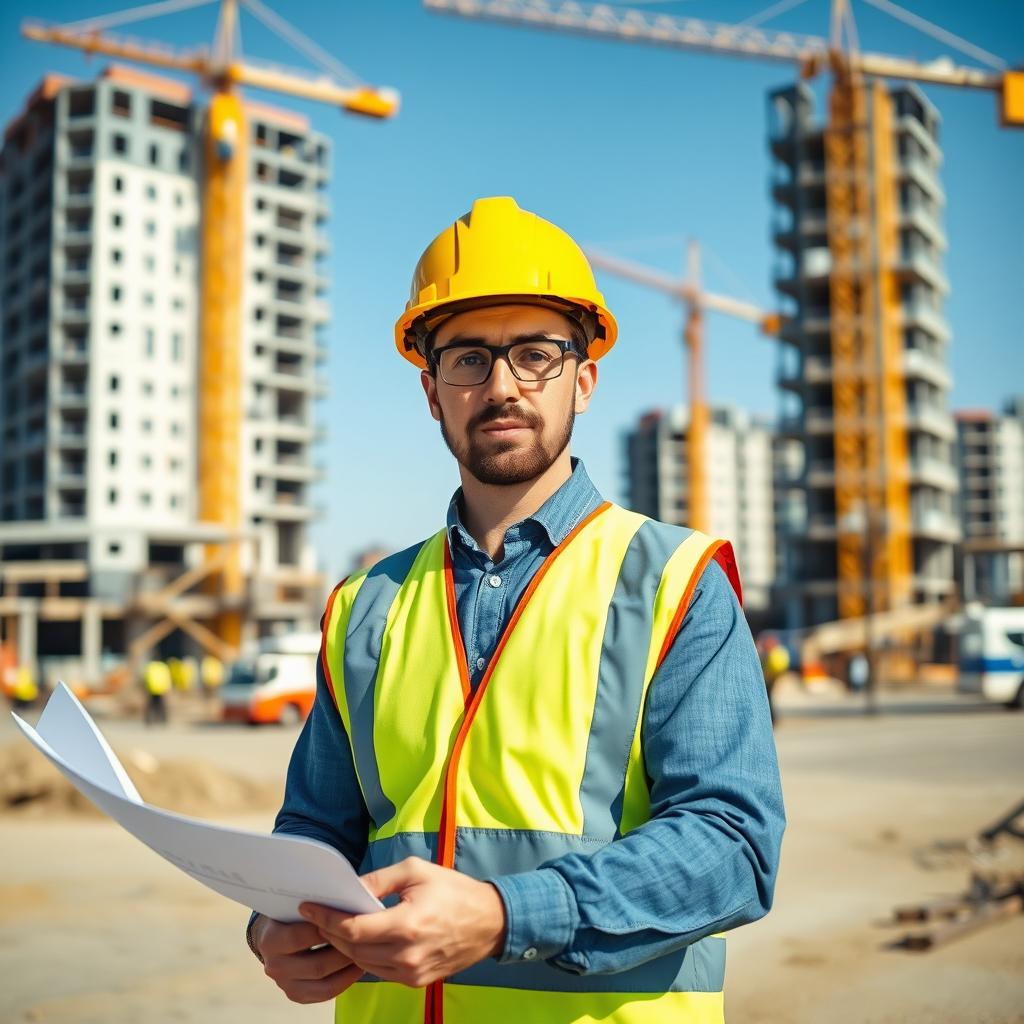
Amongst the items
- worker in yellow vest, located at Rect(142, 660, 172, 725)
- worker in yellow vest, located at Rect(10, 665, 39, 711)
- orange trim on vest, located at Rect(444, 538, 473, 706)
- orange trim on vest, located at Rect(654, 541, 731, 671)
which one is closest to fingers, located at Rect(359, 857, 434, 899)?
orange trim on vest, located at Rect(444, 538, 473, 706)

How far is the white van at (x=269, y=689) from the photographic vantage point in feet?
86.6

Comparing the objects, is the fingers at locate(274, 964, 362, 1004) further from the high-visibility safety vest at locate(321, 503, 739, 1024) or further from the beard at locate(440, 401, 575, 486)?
the beard at locate(440, 401, 575, 486)

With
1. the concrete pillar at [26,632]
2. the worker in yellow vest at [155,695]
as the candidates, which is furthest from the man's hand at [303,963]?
the concrete pillar at [26,632]

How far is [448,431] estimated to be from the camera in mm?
2115

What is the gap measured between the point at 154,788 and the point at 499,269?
41.2ft

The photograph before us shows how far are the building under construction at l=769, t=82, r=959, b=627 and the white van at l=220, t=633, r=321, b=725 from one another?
35.2 m

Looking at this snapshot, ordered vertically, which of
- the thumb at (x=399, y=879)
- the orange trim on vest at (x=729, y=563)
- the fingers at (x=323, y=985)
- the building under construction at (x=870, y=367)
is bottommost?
the fingers at (x=323, y=985)

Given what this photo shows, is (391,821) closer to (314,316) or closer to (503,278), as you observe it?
(503,278)

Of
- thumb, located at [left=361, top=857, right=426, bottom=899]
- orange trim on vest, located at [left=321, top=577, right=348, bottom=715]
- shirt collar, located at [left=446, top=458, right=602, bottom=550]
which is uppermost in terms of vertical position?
shirt collar, located at [left=446, top=458, right=602, bottom=550]

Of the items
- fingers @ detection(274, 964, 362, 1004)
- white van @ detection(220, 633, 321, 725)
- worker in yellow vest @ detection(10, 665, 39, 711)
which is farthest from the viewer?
worker in yellow vest @ detection(10, 665, 39, 711)

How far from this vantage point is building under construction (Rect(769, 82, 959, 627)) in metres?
57.2

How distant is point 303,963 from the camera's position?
1643mm

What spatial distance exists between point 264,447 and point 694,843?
66.6 m

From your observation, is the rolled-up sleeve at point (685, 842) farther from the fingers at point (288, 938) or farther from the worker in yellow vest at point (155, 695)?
the worker in yellow vest at point (155, 695)
